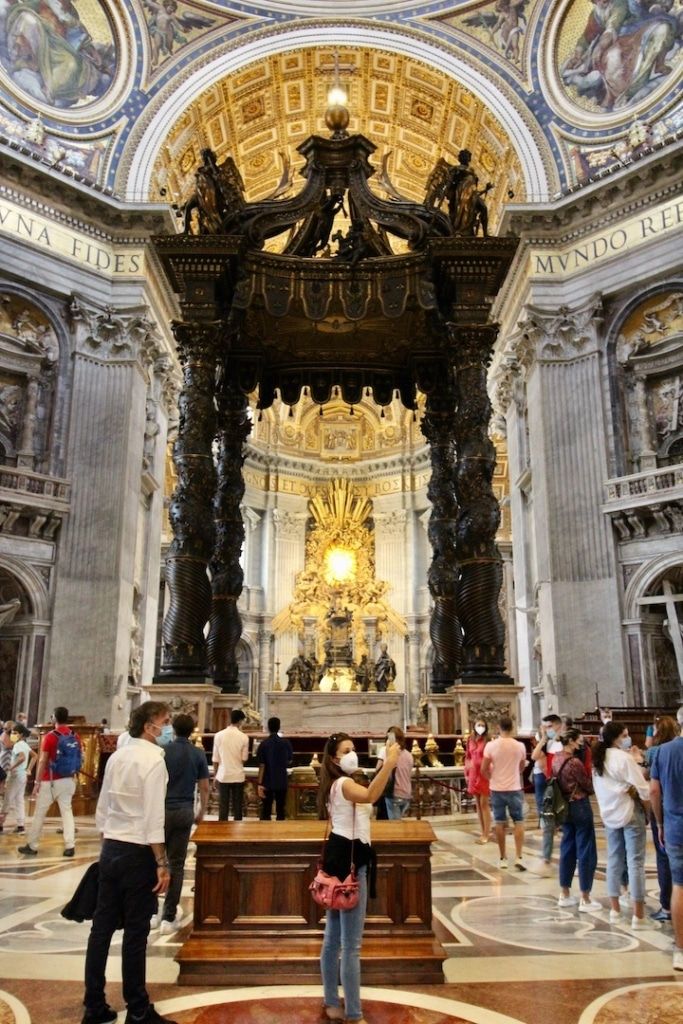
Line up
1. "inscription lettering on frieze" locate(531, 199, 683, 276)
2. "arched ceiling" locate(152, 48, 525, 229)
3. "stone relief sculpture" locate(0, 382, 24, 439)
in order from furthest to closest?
1. "arched ceiling" locate(152, 48, 525, 229)
2. "stone relief sculpture" locate(0, 382, 24, 439)
3. "inscription lettering on frieze" locate(531, 199, 683, 276)

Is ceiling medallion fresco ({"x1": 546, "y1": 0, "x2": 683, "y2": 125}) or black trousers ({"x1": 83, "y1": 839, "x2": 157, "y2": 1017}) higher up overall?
ceiling medallion fresco ({"x1": 546, "y1": 0, "x2": 683, "y2": 125})

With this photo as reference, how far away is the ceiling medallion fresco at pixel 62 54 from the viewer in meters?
16.9

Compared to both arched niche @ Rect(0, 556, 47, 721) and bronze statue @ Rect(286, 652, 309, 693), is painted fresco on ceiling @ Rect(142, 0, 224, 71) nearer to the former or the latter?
arched niche @ Rect(0, 556, 47, 721)

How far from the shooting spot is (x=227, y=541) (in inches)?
430

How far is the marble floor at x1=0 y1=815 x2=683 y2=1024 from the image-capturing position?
330 cm

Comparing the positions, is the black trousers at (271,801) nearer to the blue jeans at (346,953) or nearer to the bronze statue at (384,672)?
the blue jeans at (346,953)

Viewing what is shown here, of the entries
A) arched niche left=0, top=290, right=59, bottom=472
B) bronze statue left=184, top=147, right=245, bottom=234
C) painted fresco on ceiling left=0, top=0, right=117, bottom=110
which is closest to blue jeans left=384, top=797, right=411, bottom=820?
bronze statue left=184, top=147, right=245, bottom=234

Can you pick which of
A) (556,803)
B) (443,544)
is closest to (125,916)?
(556,803)

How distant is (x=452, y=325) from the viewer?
8938mm

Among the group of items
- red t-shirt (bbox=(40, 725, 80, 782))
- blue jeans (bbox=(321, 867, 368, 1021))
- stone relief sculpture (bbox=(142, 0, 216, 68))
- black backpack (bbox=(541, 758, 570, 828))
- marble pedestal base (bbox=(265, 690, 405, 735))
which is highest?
stone relief sculpture (bbox=(142, 0, 216, 68))

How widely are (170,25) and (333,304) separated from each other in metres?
13.4

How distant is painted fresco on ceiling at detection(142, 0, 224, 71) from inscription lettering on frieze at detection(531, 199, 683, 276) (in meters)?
9.35

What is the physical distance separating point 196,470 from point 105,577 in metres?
8.38

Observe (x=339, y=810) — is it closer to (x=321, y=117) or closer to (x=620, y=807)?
(x=620, y=807)
